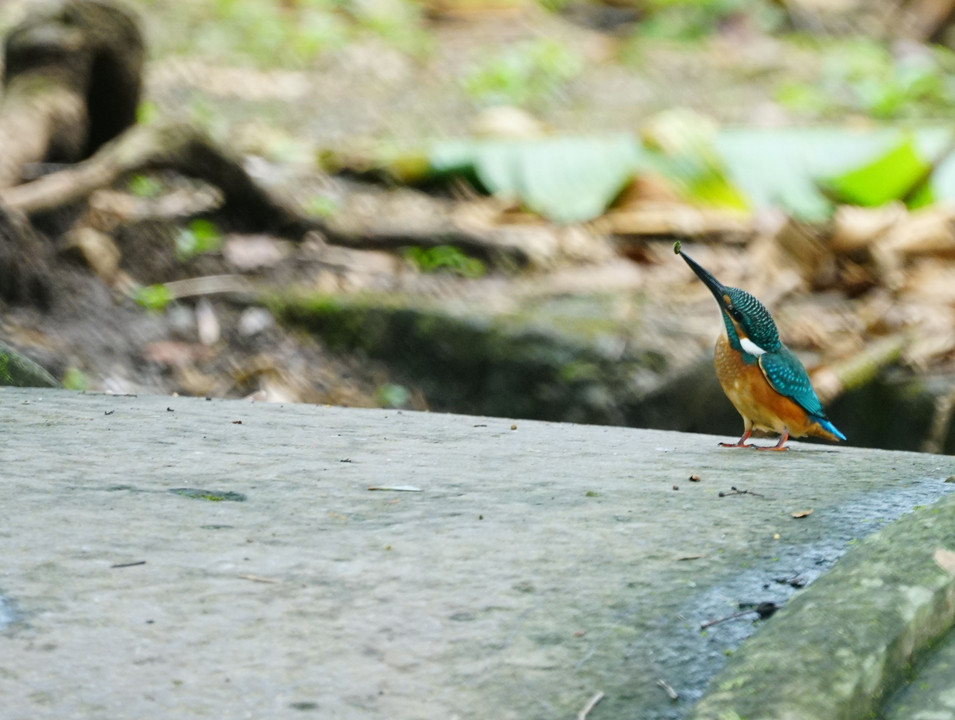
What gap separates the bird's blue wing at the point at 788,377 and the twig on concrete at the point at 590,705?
1.46 meters

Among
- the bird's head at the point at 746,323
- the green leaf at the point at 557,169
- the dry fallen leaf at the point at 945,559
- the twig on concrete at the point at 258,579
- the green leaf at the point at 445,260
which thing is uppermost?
the dry fallen leaf at the point at 945,559

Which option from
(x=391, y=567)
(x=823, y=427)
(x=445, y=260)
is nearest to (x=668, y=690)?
(x=391, y=567)

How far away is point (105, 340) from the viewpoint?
4902 millimetres

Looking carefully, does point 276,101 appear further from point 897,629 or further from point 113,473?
point 897,629

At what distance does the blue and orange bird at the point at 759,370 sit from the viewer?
265cm

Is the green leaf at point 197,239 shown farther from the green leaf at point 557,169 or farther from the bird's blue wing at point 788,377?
the bird's blue wing at point 788,377

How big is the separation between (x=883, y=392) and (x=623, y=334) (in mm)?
1146

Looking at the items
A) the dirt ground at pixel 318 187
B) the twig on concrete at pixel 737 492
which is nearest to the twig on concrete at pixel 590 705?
the twig on concrete at pixel 737 492

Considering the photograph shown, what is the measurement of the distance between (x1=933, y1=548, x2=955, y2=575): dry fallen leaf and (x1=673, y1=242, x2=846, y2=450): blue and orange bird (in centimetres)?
109

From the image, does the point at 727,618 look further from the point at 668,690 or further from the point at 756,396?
the point at 756,396

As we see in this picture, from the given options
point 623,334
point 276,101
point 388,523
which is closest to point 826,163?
point 623,334

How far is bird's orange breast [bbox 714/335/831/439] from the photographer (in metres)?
2.67

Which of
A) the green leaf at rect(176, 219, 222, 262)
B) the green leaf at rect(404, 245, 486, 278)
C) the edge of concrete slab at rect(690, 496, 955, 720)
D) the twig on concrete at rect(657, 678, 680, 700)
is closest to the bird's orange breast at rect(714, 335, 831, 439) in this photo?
the edge of concrete slab at rect(690, 496, 955, 720)

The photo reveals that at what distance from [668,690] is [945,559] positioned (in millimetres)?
460
